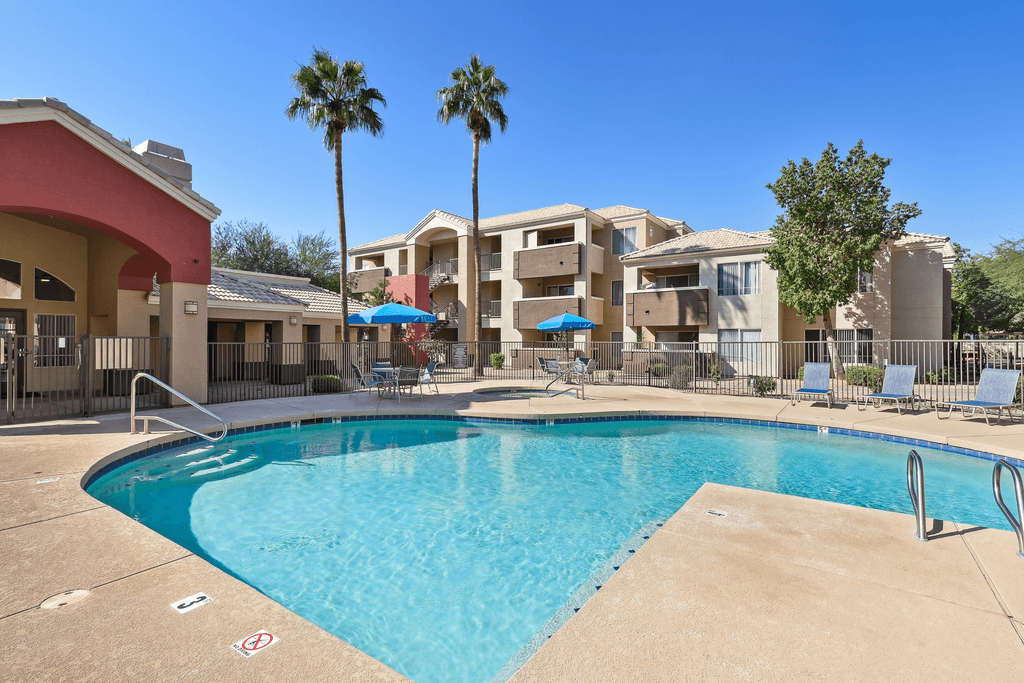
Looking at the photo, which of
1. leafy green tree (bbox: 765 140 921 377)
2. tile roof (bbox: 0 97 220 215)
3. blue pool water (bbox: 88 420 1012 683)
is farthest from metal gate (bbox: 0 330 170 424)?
leafy green tree (bbox: 765 140 921 377)

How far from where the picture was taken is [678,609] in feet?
8.30

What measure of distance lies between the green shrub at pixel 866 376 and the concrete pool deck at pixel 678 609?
14.1 meters

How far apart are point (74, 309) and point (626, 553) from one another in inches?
630

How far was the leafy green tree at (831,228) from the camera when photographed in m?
18.5

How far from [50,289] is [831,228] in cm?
2683

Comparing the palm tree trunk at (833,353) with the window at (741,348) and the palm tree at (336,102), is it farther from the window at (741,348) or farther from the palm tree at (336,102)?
the palm tree at (336,102)

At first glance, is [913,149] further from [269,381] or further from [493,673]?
[269,381]

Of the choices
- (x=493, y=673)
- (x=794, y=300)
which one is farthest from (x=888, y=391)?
(x=493, y=673)

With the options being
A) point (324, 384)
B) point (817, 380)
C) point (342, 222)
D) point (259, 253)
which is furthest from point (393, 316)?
point (259, 253)

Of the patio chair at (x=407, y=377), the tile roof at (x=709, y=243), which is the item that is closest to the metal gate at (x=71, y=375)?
the patio chair at (x=407, y=377)

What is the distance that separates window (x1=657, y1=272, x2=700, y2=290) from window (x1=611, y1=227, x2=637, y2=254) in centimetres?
271

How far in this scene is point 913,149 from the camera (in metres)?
17.8

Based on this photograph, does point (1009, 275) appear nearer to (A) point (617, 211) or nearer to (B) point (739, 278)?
(B) point (739, 278)

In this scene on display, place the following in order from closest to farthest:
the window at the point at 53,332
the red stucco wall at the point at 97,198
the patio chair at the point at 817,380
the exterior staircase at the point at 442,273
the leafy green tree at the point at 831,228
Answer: the red stucco wall at the point at 97,198 → the patio chair at the point at 817,380 → the window at the point at 53,332 → the leafy green tree at the point at 831,228 → the exterior staircase at the point at 442,273
